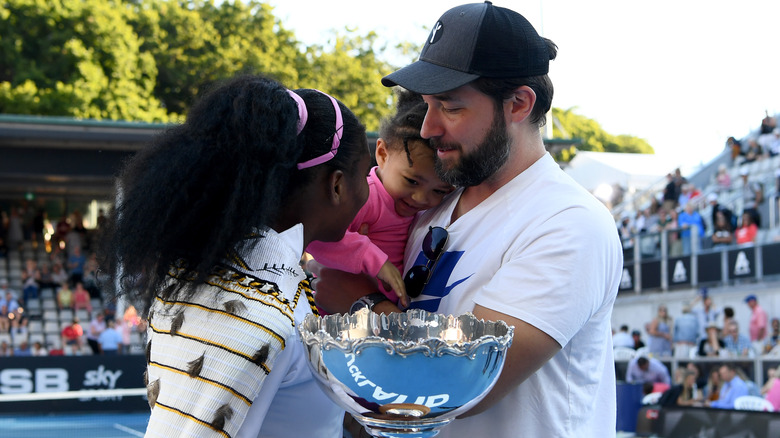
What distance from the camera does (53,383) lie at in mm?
14891

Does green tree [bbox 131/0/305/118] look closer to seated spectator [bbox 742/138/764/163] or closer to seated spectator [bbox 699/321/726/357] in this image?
seated spectator [bbox 742/138/764/163]

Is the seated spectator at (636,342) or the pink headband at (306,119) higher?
the pink headband at (306,119)

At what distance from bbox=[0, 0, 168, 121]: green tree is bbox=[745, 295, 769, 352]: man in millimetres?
22612

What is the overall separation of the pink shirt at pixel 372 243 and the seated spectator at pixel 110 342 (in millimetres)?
15401

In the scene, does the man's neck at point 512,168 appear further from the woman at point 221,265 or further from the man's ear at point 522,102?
the woman at point 221,265

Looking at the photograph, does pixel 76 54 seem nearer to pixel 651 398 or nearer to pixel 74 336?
pixel 74 336

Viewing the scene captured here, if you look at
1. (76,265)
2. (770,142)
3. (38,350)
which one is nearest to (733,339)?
(770,142)

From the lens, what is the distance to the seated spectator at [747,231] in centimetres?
1536

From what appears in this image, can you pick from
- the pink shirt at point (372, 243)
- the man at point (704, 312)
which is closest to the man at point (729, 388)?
the man at point (704, 312)

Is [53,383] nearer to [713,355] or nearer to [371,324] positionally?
[713,355]

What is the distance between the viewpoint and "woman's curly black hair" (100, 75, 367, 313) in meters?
1.93

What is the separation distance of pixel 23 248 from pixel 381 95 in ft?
54.4

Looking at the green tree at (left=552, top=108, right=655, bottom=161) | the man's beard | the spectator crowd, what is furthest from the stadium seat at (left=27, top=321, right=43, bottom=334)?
the green tree at (left=552, top=108, right=655, bottom=161)

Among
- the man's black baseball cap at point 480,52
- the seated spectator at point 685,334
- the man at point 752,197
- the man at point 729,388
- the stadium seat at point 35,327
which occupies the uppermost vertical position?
the man's black baseball cap at point 480,52
